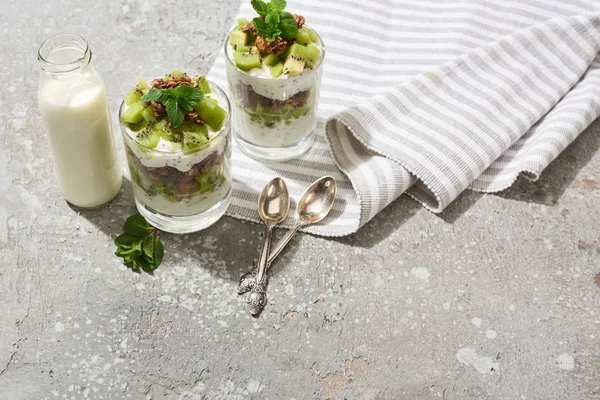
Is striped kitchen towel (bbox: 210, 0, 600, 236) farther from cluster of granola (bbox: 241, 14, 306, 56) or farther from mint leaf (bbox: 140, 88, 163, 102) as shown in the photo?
mint leaf (bbox: 140, 88, 163, 102)

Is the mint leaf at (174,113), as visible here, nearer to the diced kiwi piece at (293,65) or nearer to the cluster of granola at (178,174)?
the cluster of granola at (178,174)

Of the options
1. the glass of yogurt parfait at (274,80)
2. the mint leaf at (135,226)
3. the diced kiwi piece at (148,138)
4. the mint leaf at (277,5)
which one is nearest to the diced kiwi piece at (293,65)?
the glass of yogurt parfait at (274,80)

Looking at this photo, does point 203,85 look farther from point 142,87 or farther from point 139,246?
point 139,246

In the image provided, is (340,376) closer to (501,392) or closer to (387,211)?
(501,392)

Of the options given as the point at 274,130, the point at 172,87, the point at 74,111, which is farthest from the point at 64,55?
the point at 274,130

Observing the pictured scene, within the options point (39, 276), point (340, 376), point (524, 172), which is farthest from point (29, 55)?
point (524, 172)
